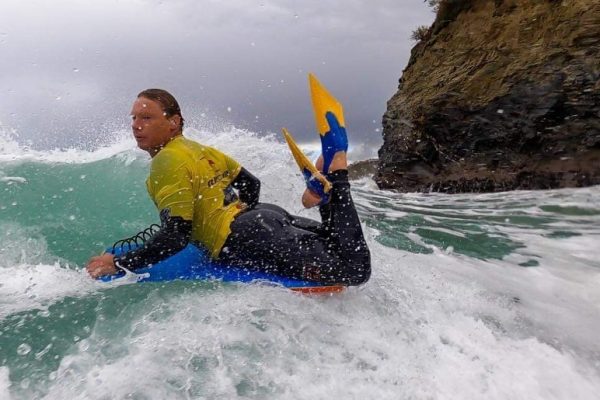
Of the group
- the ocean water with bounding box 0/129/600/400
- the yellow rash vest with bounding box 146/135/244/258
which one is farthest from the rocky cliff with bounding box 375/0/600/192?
the yellow rash vest with bounding box 146/135/244/258

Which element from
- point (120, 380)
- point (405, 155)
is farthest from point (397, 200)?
point (120, 380)

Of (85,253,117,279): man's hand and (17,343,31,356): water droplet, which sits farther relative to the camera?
(85,253,117,279): man's hand

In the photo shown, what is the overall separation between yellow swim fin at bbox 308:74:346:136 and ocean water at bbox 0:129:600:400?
128 centimetres

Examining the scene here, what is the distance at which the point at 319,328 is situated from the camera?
297cm

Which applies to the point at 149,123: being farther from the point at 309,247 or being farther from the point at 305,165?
the point at 309,247

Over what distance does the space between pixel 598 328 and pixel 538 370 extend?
916 millimetres

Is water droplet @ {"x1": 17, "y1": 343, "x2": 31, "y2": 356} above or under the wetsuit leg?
under

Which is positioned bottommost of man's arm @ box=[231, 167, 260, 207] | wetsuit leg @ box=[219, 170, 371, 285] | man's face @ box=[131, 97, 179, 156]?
wetsuit leg @ box=[219, 170, 371, 285]

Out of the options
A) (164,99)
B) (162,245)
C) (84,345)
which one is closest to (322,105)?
(164,99)

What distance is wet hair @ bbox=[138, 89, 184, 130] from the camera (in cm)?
332

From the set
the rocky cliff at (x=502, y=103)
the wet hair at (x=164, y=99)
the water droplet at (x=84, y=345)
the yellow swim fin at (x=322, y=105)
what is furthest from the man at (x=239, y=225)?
the rocky cliff at (x=502, y=103)

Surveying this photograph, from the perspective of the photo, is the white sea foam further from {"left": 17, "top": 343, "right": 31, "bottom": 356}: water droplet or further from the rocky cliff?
the rocky cliff

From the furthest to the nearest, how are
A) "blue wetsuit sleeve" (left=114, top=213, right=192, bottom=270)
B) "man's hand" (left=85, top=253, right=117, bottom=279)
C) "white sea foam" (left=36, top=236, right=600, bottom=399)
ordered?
"man's hand" (left=85, top=253, right=117, bottom=279), "blue wetsuit sleeve" (left=114, top=213, right=192, bottom=270), "white sea foam" (left=36, top=236, right=600, bottom=399)

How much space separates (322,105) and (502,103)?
797cm
